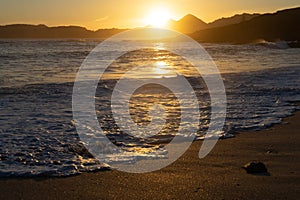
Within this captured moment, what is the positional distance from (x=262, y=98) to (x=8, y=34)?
155m

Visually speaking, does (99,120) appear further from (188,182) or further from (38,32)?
(38,32)

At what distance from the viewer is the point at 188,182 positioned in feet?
15.5

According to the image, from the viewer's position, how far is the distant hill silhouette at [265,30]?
88.9 meters

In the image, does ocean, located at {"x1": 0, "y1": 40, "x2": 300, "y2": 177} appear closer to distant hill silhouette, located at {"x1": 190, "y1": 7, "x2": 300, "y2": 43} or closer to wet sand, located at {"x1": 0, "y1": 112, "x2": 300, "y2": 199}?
wet sand, located at {"x1": 0, "y1": 112, "x2": 300, "y2": 199}

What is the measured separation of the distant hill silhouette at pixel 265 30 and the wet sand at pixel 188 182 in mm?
82046

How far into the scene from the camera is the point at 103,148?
6.46m

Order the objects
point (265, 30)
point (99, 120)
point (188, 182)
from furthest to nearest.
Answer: point (265, 30) < point (99, 120) < point (188, 182)

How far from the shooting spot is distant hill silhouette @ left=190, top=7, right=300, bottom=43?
292 ft

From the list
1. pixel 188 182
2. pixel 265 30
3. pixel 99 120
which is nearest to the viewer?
pixel 188 182

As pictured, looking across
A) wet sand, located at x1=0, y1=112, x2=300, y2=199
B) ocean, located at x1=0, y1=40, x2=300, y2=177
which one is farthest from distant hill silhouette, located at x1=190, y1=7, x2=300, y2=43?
wet sand, located at x1=0, y1=112, x2=300, y2=199

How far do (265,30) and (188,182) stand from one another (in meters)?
98.6

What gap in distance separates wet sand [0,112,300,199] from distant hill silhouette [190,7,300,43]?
82.0 metres

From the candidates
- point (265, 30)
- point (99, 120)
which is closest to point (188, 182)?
point (99, 120)

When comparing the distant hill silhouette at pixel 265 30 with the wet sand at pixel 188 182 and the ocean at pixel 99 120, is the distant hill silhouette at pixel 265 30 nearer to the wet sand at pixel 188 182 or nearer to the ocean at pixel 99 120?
the ocean at pixel 99 120
